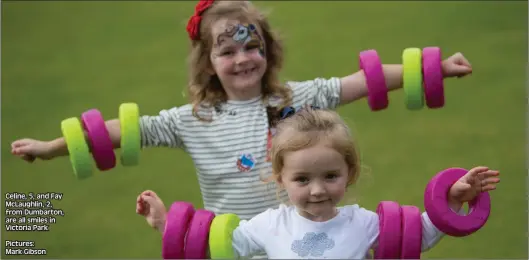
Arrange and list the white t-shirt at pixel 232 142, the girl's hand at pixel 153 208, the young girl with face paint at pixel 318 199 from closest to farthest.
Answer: the young girl with face paint at pixel 318 199
the girl's hand at pixel 153 208
the white t-shirt at pixel 232 142

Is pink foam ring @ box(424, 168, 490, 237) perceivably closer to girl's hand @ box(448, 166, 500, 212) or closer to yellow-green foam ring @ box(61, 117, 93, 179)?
girl's hand @ box(448, 166, 500, 212)

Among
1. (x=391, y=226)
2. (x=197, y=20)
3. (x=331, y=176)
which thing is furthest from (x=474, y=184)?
(x=197, y=20)

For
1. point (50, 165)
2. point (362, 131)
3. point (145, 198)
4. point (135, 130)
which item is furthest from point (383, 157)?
point (145, 198)

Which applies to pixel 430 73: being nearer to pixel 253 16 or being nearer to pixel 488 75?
pixel 253 16

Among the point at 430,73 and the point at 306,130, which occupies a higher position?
the point at 430,73

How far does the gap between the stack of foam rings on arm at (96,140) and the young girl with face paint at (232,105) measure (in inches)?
3.3

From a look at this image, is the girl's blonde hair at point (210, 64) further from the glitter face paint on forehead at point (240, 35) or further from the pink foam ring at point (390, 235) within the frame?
the pink foam ring at point (390, 235)

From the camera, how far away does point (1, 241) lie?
5688 millimetres

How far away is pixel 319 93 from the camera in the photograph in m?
4.44

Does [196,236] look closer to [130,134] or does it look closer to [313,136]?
[313,136]

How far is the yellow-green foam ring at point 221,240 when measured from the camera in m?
3.56

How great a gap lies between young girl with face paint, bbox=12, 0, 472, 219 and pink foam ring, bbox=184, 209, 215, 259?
23.1 inches

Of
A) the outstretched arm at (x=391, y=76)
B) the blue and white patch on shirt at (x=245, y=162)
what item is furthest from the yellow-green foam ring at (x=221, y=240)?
the outstretched arm at (x=391, y=76)

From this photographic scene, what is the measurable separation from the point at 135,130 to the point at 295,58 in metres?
4.83
